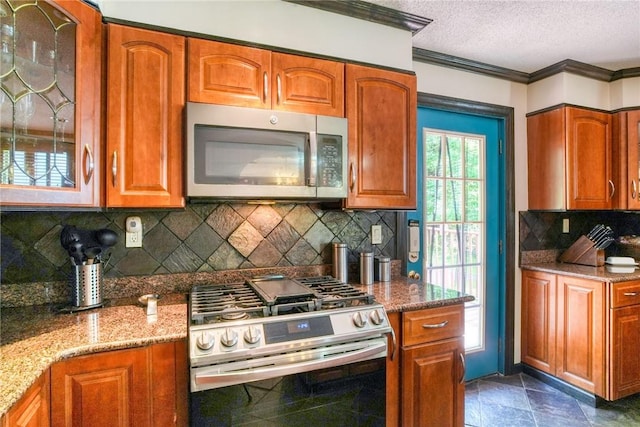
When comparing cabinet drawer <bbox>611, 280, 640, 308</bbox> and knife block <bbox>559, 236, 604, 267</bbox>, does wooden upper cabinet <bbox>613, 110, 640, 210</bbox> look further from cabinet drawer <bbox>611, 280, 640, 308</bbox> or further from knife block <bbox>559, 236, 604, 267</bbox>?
cabinet drawer <bbox>611, 280, 640, 308</bbox>

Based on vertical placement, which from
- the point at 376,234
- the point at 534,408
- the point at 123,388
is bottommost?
the point at 534,408

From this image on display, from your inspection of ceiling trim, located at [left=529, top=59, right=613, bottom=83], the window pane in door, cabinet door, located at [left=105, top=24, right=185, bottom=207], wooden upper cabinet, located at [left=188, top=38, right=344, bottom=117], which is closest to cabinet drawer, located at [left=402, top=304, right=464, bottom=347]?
the window pane in door

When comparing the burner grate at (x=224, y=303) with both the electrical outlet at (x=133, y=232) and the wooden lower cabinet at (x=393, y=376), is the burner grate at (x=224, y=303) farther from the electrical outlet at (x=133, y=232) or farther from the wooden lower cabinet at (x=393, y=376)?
the wooden lower cabinet at (x=393, y=376)

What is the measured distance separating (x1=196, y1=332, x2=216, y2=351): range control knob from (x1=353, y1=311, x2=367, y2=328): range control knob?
0.56 meters

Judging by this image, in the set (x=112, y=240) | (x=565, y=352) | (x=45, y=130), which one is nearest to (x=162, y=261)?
(x=112, y=240)

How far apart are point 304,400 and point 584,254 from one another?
253 centimetres

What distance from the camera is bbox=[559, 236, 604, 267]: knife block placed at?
259 cm

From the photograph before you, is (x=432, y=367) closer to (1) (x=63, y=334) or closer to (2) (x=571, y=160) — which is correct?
(1) (x=63, y=334)

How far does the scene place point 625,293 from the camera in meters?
2.26

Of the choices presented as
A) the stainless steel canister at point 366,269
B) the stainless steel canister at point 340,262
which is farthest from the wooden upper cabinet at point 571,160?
the stainless steel canister at point 340,262

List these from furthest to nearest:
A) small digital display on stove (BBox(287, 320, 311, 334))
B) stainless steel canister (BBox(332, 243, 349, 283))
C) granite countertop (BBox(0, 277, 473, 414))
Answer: stainless steel canister (BBox(332, 243, 349, 283)), small digital display on stove (BBox(287, 320, 311, 334)), granite countertop (BBox(0, 277, 473, 414))

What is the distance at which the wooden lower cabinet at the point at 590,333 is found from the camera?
224 centimetres

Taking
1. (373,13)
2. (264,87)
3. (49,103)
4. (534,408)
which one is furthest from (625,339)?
(49,103)

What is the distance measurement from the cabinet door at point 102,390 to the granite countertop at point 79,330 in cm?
5
